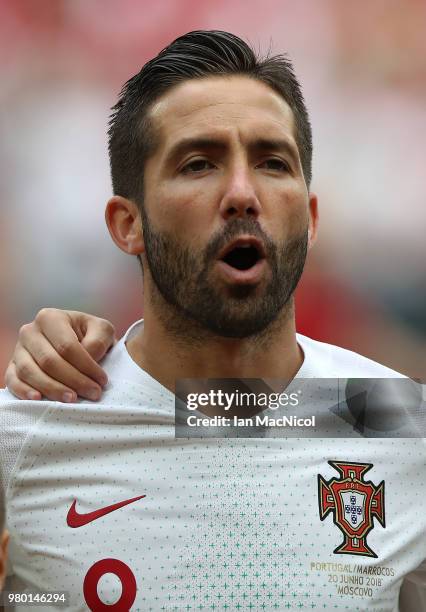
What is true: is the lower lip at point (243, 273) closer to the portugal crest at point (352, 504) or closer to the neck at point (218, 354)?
the neck at point (218, 354)

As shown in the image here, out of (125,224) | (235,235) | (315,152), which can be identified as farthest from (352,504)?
(315,152)

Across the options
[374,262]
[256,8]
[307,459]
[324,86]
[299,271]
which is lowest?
[307,459]

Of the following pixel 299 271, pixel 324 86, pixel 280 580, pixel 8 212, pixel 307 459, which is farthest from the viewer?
pixel 324 86

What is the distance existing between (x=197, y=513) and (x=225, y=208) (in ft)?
1.74

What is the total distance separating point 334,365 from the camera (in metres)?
1.53

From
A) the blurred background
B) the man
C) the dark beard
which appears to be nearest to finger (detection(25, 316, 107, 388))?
the man

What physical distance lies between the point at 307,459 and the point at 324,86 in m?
1.48

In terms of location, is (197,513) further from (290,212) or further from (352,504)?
(290,212)

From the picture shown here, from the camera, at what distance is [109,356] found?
61.3 inches

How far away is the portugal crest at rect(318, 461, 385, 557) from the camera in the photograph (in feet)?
4.15

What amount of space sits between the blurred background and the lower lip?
89 cm

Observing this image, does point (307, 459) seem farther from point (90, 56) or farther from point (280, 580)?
point (90, 56)

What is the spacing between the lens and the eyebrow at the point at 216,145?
142 cm

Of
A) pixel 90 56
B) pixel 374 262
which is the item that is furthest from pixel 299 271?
pixel 90 56
